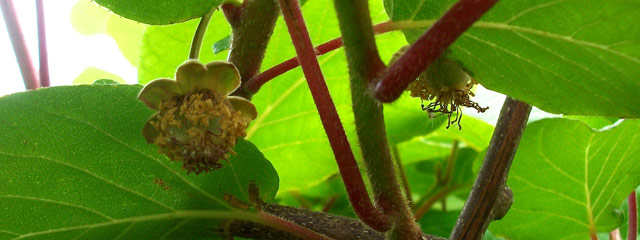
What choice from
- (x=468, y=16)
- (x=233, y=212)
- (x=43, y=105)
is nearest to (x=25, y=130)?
(x=43, y=105)

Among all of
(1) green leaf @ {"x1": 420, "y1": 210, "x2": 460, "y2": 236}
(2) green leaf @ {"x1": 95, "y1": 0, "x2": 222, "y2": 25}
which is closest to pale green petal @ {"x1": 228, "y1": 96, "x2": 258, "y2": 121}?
(2) green leaf @ {"x1": 95, "y1": 0, "x2": 222, "y2": 25}

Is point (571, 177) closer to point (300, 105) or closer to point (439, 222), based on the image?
point (300, 105)

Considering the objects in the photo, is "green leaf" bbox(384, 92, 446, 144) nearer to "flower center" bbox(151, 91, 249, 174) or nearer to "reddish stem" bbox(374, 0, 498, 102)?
"flower center" bbox(151, 91, 249, 174)

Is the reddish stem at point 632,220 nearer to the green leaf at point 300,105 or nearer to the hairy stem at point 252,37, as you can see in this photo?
the green leaf at point 300,105

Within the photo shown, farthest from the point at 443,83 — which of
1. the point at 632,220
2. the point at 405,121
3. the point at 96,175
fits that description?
the point at 405,121

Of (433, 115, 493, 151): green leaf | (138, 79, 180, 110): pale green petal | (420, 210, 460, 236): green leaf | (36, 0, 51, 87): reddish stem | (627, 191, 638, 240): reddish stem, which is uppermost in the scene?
(36, 0, 51, 87): reddish stem

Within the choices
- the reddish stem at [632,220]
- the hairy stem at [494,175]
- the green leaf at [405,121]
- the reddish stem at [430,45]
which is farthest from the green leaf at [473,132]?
the reddish stem at [430,45]
